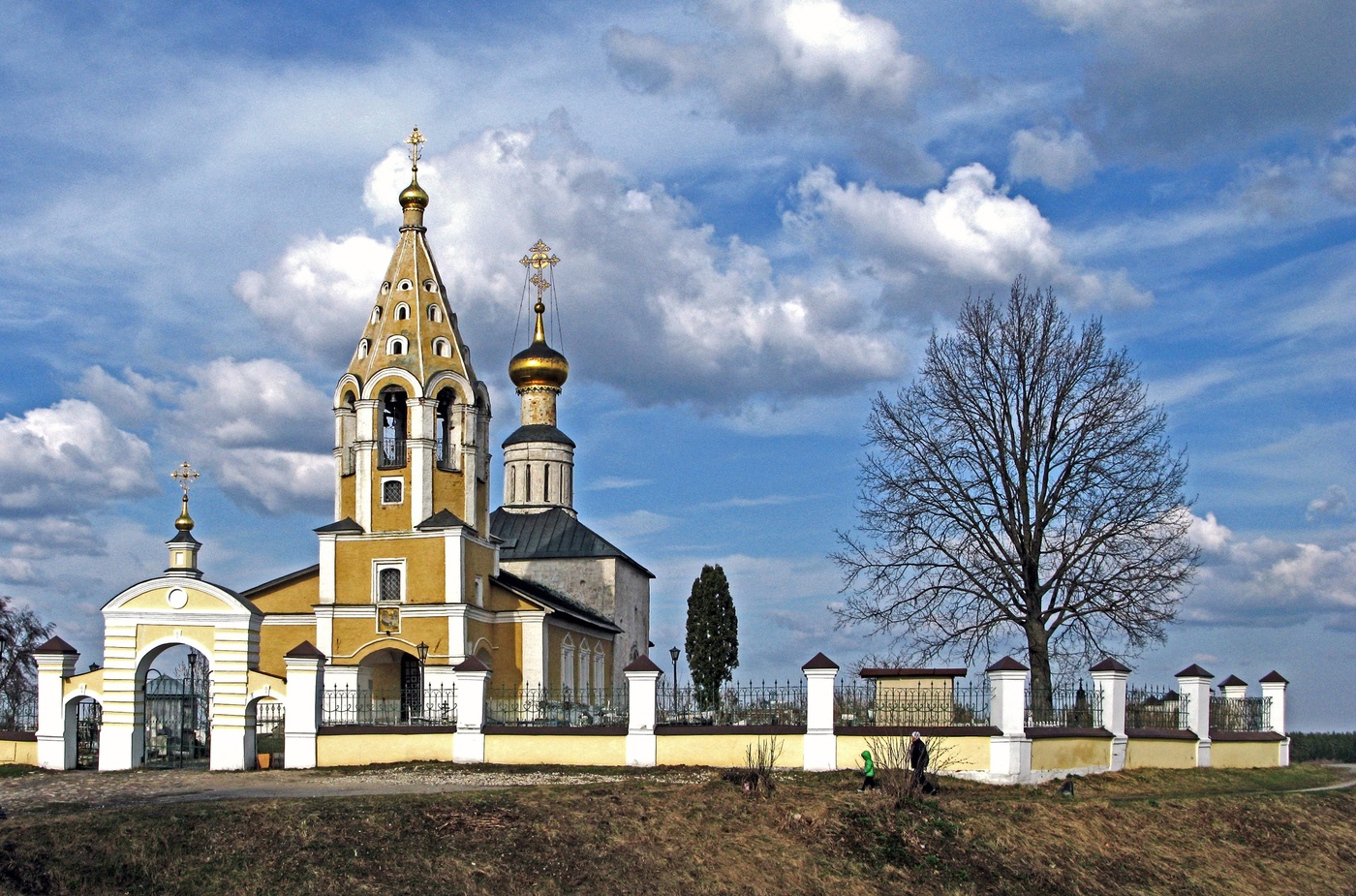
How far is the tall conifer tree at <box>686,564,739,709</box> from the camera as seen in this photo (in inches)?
1757

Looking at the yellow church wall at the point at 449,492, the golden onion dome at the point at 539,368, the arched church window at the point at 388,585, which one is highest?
the golden onion dome at the point at 539,368

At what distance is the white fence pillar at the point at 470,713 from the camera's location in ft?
66.9

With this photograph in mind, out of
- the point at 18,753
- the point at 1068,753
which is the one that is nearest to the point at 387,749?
the point at 18,753

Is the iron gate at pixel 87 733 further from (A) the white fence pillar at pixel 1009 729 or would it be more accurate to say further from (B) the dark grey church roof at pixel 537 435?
(B) the dark grey church roof at pixel 537 435

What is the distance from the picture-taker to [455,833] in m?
14.2

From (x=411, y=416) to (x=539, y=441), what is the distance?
1462 cm

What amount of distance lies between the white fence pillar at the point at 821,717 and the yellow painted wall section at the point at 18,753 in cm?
1217

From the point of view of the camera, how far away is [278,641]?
32.1 m

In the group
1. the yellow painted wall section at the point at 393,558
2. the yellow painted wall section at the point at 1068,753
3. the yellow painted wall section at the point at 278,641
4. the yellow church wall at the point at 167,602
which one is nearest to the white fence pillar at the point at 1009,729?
the yellow painted wall section at the point at 1068,753

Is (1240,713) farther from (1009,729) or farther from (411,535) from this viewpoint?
(411,535)

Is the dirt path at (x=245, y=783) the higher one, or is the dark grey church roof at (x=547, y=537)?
the dark grey church roof at (x=547, y=537)

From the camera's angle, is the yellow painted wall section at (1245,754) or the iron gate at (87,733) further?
the yellow painted wall section at (1245,754)

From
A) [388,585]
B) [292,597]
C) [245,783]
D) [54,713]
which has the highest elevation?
[388,585]

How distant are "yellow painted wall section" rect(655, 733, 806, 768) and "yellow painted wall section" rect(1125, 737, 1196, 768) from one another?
19.8 feet
